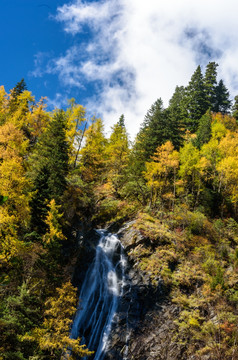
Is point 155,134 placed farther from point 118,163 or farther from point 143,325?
point 143,325

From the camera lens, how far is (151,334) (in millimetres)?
16906

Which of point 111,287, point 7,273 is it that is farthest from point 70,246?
point 7,273

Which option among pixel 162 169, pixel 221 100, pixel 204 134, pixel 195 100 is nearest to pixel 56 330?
pixel 162 169

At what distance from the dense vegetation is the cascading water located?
227 cm

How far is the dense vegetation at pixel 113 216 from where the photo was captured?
13617mm

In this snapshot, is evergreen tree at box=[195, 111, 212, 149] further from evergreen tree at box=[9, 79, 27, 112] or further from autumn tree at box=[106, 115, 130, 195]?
evergreen tree at box=[9, 79, 27, 112]

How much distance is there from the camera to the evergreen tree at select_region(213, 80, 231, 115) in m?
52.7

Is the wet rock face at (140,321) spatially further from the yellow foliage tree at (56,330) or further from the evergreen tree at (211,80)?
the evergreen tree at (211,80)

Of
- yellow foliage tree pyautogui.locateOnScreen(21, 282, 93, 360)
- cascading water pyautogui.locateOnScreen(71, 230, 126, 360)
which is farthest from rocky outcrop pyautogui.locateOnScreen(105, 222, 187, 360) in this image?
yellow foliage tree pyautogui.locateOnScreen(21, 282, 93, 360)

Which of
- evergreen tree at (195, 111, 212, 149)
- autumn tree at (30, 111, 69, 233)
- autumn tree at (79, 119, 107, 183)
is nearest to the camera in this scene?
autumn tree at (30, 111, 69, 233)

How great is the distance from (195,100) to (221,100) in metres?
10.4

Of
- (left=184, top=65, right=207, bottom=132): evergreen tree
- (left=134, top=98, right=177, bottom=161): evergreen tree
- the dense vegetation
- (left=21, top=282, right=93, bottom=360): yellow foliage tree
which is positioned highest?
(left=184, top=65, right=207, bottom=132): evergreen tree

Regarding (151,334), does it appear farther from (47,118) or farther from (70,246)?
(47,118)

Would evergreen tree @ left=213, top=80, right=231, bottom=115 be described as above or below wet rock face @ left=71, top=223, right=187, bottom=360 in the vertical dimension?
above
